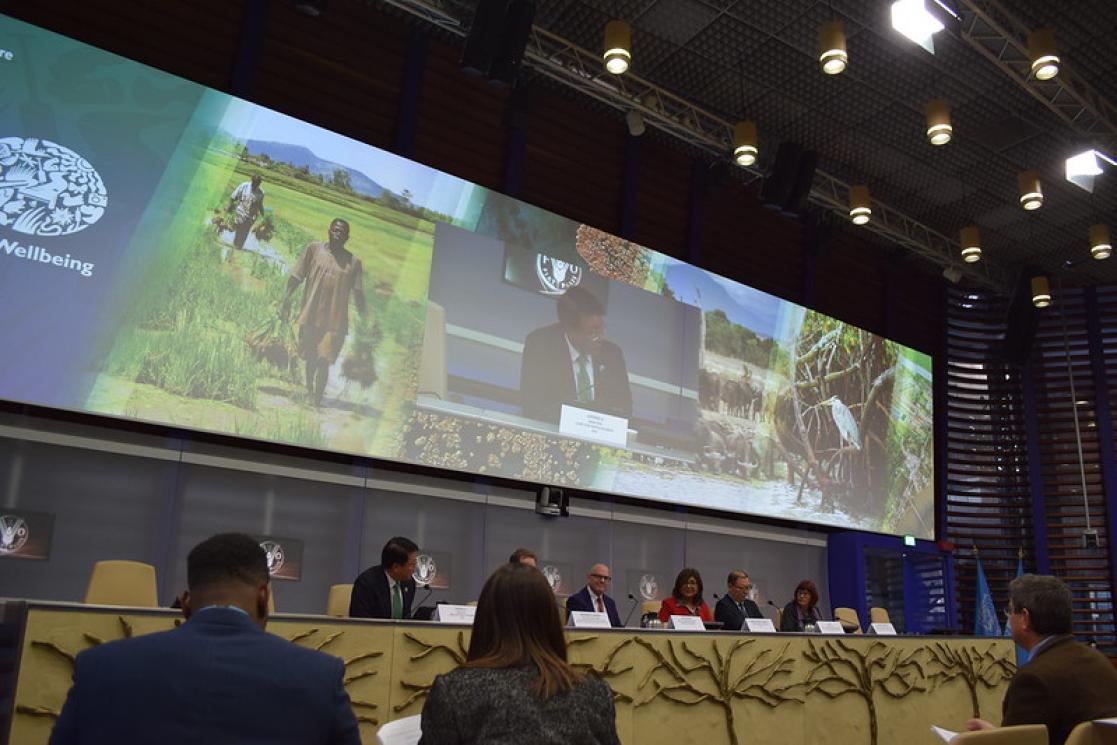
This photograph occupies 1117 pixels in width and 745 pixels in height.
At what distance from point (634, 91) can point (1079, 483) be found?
8140 millimetres

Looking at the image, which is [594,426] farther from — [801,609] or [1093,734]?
[1093,734]

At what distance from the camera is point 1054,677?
2.57 m

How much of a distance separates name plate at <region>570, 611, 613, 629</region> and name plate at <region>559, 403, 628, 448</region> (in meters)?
3.08

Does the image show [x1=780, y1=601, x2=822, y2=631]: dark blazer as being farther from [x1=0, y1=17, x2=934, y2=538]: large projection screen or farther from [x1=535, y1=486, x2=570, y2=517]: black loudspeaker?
[x1=535, y1=486, x2=570, y2=517]: black loudspeaker

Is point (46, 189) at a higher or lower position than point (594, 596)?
higher

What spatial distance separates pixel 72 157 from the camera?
568 cm

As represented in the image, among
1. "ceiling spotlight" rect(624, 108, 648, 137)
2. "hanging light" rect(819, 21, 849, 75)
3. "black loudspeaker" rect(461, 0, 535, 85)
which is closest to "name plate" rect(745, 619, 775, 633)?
"hanging light" rect(819, 21, 849, 75)

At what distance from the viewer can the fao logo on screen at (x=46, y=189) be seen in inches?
213

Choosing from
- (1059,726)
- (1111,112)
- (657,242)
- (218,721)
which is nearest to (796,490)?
(657,242)

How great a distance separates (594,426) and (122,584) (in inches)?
166

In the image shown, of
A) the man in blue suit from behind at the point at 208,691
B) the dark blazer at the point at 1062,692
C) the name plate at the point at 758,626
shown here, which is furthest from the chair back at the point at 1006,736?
the name plate at the point at 758,626

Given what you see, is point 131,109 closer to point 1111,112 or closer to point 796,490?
point 796,490

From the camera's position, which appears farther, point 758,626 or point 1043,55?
point 1043,55

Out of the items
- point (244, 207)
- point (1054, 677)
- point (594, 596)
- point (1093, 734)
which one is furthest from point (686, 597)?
point (244, 207)
